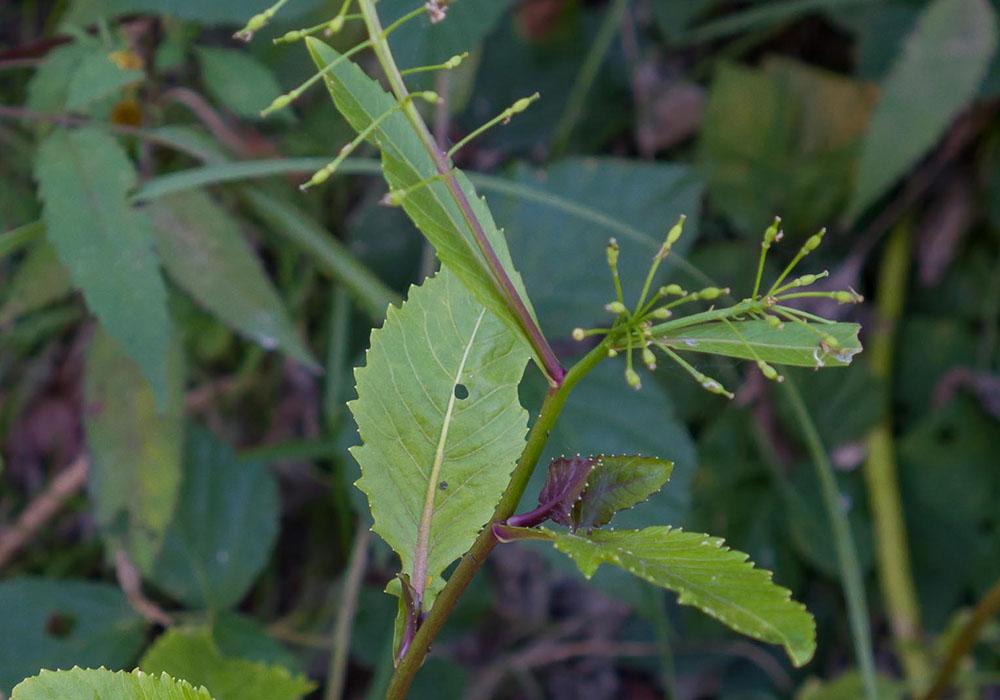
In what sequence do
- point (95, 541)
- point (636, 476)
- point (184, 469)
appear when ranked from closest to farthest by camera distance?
1. point (636, 476)
2. point (184, 469)
3. point (95, 541)

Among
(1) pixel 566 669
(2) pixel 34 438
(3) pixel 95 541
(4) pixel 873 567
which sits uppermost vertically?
(2) pixel 34 438

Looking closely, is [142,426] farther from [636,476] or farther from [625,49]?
[625,49]

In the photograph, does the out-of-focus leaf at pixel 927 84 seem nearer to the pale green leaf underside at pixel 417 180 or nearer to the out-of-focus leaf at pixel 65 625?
the pale green leaf underside at pixel 417 180

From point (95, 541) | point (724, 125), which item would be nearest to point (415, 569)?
point (95, 541)

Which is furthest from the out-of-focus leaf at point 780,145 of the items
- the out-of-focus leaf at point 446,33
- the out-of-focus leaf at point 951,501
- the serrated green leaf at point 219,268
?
the serrated green leaf at point 219,268

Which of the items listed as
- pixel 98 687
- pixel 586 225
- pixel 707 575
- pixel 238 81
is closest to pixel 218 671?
pixel 98 687

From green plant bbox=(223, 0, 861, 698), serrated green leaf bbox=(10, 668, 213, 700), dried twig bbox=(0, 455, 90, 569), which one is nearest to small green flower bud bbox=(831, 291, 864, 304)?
green plant bbox=(223, 0, 861, 698)
